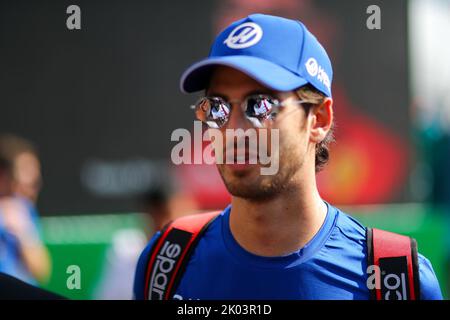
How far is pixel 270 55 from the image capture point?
2396 millimetres

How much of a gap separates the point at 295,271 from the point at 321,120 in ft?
1.59

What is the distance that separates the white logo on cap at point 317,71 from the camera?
95.2 inches

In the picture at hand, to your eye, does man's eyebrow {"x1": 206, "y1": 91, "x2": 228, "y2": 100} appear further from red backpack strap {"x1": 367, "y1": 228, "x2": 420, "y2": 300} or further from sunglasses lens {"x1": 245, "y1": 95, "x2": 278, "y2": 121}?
red backpack strap {"x1": 367, "y1": 228, "x2": 420, "y2": 300}

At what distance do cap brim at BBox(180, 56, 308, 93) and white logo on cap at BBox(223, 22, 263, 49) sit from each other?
7cm

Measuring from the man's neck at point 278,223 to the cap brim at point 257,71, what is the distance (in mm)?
344

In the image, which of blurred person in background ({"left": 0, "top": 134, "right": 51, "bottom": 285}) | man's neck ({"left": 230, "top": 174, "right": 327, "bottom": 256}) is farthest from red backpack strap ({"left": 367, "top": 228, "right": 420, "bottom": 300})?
blurred person in background ({"left": 0, "top": 134, "right": 51, "bottom": 285})

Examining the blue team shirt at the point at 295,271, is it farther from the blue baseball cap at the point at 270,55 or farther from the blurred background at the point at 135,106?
the blurred background at the point at 135,106

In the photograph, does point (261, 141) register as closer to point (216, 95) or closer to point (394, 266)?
point (216, 95)

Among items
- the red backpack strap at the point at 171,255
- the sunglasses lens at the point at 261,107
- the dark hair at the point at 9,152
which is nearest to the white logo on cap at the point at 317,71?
the sunglasses lens at the point at 261,107

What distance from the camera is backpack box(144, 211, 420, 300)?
2312mm

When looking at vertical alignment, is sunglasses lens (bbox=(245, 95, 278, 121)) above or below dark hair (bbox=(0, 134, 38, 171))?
above

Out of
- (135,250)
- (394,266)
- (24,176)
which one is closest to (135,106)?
(24,176)

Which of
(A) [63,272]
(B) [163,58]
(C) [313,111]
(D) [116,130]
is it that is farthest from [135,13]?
(C) [313,111]
